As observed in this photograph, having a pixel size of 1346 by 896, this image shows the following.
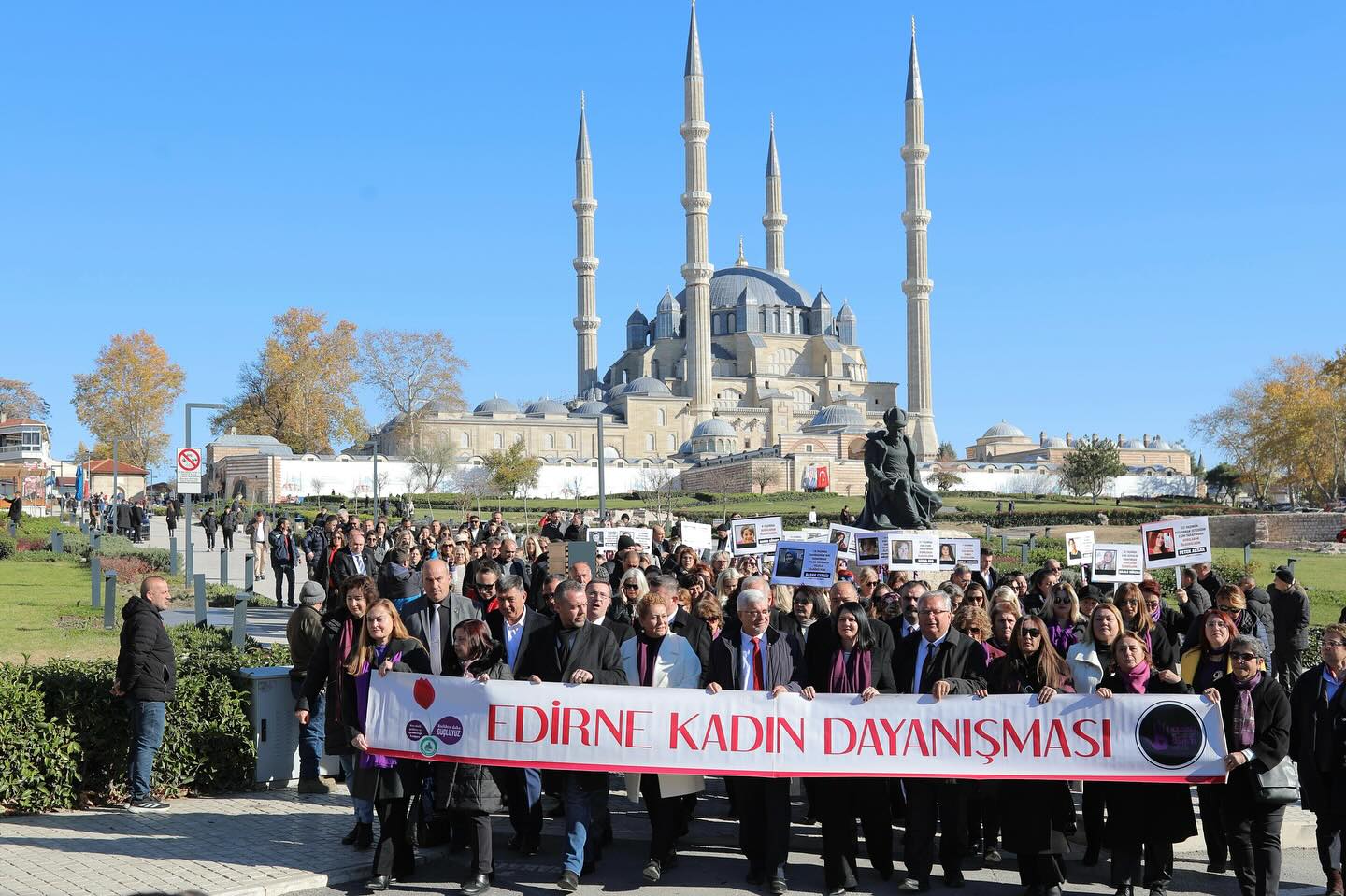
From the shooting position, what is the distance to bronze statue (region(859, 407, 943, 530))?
58.4 ft

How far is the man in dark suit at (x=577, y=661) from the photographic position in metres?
6.47

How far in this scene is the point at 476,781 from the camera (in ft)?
21.0

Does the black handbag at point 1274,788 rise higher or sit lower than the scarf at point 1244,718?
lower

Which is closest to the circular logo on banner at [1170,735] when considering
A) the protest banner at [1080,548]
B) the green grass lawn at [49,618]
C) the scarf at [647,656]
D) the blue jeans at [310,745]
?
the scarf at [647,656]

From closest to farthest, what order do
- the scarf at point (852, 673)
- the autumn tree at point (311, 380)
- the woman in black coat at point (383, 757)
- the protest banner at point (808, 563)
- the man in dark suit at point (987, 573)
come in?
the woman in black coat at point (383, 757)
the scarf at point (852, 673)
the protest banner at point (808, 563)
the man in dark suit at point (987, 573)
the autumn tree at point (311, 380)

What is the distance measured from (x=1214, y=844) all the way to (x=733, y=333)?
85.3 metres

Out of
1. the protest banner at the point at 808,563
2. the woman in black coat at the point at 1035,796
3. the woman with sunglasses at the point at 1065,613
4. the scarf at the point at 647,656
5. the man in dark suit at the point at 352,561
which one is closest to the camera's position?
the woman in black coat at the point at 1035,796

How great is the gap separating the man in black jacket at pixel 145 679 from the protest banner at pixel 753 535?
7472mm

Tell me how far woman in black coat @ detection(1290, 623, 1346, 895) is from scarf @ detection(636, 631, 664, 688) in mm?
2949

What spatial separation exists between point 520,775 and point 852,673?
69.7 inches

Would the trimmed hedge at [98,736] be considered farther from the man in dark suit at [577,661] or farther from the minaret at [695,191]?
the minaret at [695,191]

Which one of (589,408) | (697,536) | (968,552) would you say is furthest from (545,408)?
(968,552)

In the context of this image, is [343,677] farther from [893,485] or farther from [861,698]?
[893,485]

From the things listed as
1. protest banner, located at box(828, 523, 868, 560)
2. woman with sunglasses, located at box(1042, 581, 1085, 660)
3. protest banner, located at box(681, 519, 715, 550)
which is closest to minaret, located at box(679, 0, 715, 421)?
protest banner, located at box(681, 519, 715, 550)
